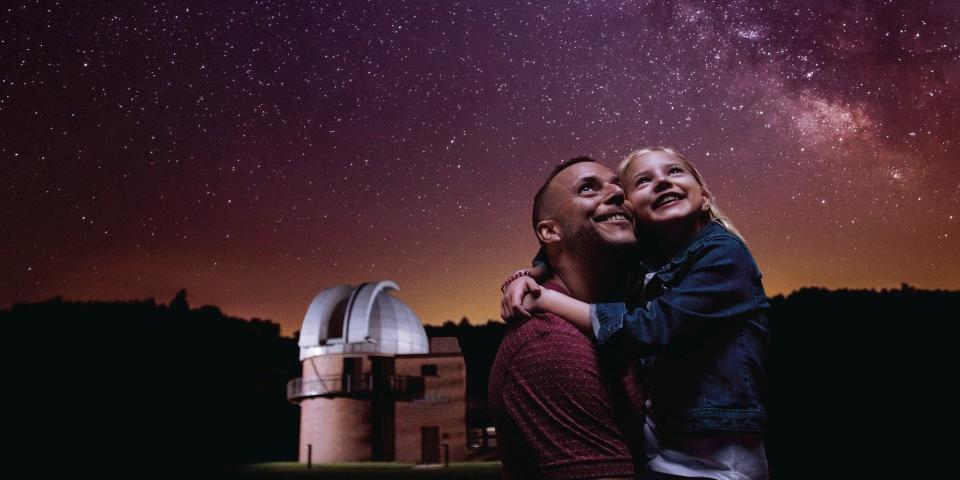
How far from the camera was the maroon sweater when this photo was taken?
8.82 ft

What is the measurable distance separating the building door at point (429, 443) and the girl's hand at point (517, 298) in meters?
33.2

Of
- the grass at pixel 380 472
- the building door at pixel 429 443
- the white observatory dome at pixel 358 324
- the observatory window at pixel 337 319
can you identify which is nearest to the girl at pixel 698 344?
the grass at pixel 380 472

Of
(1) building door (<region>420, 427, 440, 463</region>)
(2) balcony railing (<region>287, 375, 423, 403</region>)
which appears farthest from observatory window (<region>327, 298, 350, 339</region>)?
(1) building door (<region>420, 427, 440, 463</region>)

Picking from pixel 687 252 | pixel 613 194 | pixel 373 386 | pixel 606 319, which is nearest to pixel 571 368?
pixel 606 319

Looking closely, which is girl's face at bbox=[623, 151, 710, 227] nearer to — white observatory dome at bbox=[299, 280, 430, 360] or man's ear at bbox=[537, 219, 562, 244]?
man's ear at bbox=[537, 219, 562, 244]

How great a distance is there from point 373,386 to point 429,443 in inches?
177

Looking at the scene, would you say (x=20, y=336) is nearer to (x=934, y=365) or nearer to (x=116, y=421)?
(x=116, y=421)

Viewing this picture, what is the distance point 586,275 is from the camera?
3.55 m

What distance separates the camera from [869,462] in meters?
28.2

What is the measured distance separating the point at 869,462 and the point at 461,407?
762 inches

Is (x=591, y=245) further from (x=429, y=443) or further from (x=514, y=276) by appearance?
(x=429, y=443)

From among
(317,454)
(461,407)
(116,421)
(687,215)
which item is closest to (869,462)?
(461,407)

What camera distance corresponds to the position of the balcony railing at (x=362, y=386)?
34312 mm

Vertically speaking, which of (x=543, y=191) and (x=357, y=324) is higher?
(x=357, y=324)
